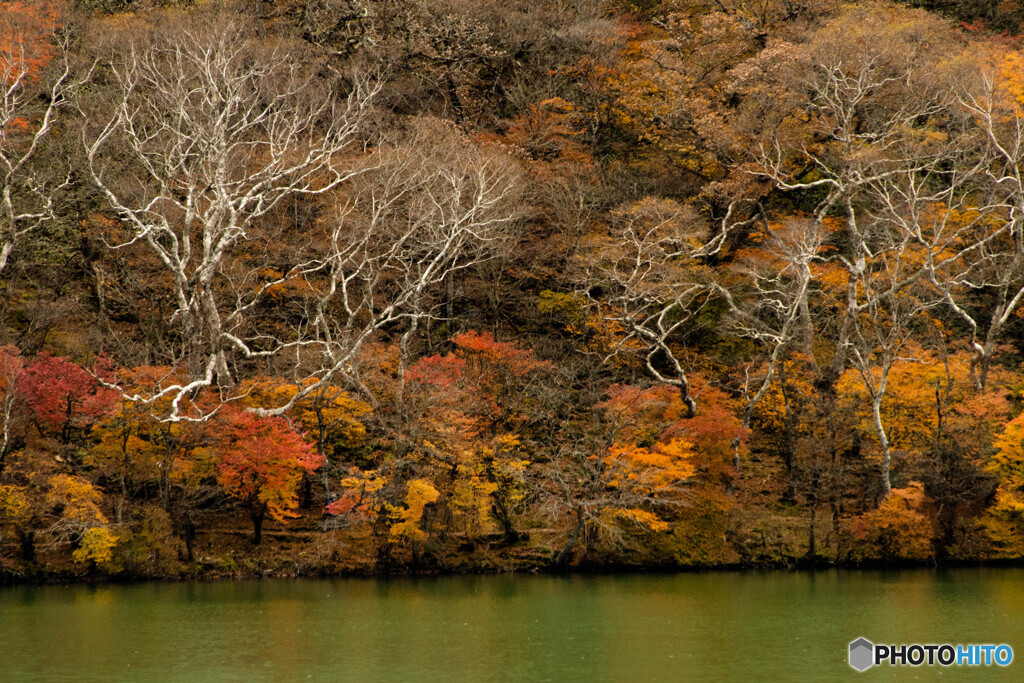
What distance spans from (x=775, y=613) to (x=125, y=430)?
16.9 m

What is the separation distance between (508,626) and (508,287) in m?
17.0

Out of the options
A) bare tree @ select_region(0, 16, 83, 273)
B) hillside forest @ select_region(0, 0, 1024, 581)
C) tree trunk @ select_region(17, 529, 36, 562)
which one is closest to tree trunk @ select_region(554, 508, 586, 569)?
hillside forest @ select_region(0, 0, 1024, 581)

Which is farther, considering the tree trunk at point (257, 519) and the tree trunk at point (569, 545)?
the tree trunk at point (257, 519)

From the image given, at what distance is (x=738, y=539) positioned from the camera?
2581 cm

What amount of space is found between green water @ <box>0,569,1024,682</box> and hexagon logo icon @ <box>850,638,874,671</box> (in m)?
0.23

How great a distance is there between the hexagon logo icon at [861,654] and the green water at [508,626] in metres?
0.23

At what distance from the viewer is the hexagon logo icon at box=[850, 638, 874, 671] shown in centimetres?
1472

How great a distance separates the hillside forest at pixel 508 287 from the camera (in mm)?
24750

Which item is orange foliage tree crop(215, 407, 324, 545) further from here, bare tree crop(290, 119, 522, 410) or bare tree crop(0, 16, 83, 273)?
bare tree crop(0, 16, 83, 273)

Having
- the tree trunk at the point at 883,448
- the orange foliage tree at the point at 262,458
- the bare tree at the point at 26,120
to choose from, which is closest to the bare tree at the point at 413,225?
the orange foliage tree at the point at 262,458

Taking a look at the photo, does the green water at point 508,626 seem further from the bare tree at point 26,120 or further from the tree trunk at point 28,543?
the bare tree at point 26,120

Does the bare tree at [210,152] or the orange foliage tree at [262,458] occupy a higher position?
the bare tree at [210,152]

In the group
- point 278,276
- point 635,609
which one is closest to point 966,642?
point 635,609

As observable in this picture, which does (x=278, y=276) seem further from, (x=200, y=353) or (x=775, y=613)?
(x=775, y=613)
